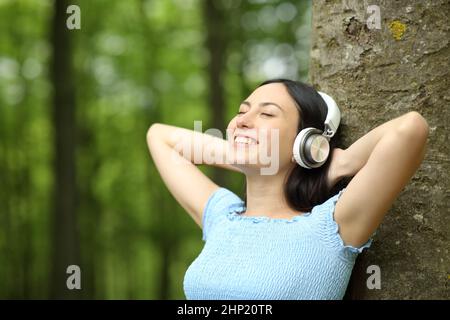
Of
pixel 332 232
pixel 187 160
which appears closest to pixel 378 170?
pixel 332 232

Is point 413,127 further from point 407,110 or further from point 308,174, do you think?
point 308,174

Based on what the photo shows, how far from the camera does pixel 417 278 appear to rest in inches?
109

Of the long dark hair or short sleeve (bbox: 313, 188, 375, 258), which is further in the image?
the long dark hair

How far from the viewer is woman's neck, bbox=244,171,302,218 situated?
3.03 meters

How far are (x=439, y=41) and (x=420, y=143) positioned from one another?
68cm

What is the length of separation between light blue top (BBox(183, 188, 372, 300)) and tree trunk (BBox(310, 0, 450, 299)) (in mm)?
195

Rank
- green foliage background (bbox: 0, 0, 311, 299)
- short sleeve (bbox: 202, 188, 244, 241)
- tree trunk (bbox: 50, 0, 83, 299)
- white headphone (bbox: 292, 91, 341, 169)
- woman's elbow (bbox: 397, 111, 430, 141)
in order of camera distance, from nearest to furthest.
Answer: woman's elbow (bbox: 397, 111, 430, 141) < white headphone (bbox: 292, 91, 341, 169) < short sleeve (bbox: 202, 188, 244, 241) < tree trunk (bbox: 50, 0, 83, 299) < green foliage background (bbox: 0, 0, 311, 299)

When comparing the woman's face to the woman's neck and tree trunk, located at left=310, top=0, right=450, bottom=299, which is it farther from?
tree trunk, located at left=310, top=0, right=450, bottom=299

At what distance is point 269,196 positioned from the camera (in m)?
3.06

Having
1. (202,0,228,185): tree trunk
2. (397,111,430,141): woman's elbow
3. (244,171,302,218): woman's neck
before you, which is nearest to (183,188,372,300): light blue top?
(244,171,302,218): woman's neck

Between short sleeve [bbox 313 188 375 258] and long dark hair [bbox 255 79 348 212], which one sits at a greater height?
long dark hair [bbox 255 79 348 212]

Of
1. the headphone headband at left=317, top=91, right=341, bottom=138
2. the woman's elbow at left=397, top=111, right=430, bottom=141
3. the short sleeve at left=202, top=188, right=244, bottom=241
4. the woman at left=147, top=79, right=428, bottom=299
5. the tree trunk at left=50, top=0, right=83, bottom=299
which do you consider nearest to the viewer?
the woman's elbow at left=397, top=111, right=430, bottom=141

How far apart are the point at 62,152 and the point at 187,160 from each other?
727 centimetres
